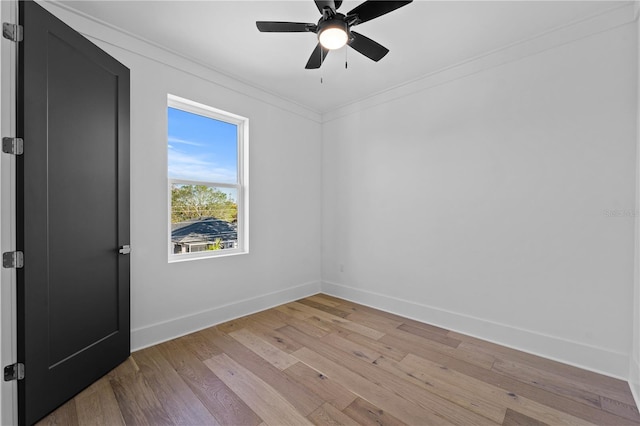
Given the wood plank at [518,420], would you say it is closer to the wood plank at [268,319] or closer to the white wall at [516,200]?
the white wall at [516,200]

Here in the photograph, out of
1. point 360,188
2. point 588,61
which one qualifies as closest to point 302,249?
point 360,188

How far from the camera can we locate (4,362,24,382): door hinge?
1.56 meters

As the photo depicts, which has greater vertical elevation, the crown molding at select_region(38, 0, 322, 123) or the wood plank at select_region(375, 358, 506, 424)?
the crown molding at select_region(38, 0, 322, 123)

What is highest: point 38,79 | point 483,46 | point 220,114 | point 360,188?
point 483,46

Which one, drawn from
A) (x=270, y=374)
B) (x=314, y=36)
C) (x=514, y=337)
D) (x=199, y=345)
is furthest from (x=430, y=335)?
(x=314, y=36)

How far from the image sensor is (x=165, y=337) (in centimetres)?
271

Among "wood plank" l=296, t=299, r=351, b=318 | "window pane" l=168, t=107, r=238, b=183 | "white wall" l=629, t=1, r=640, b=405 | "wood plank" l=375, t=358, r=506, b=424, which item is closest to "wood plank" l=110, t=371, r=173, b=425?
"wood plank" l=375, t=358, r=506, b=424

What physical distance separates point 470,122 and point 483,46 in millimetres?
698

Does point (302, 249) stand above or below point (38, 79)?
below

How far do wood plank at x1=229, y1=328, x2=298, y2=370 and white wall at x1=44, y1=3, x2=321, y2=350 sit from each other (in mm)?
455

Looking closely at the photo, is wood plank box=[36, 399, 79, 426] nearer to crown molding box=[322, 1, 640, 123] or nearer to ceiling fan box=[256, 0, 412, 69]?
ceiling fan box=[256, 0, 412, 69]

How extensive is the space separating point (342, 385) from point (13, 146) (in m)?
2.58

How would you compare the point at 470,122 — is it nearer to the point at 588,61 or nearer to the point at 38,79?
the point at 588,61

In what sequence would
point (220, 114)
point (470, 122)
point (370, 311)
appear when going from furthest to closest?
1. point (370, 311)
2. point (220, 114)
3. point (470, 122)
